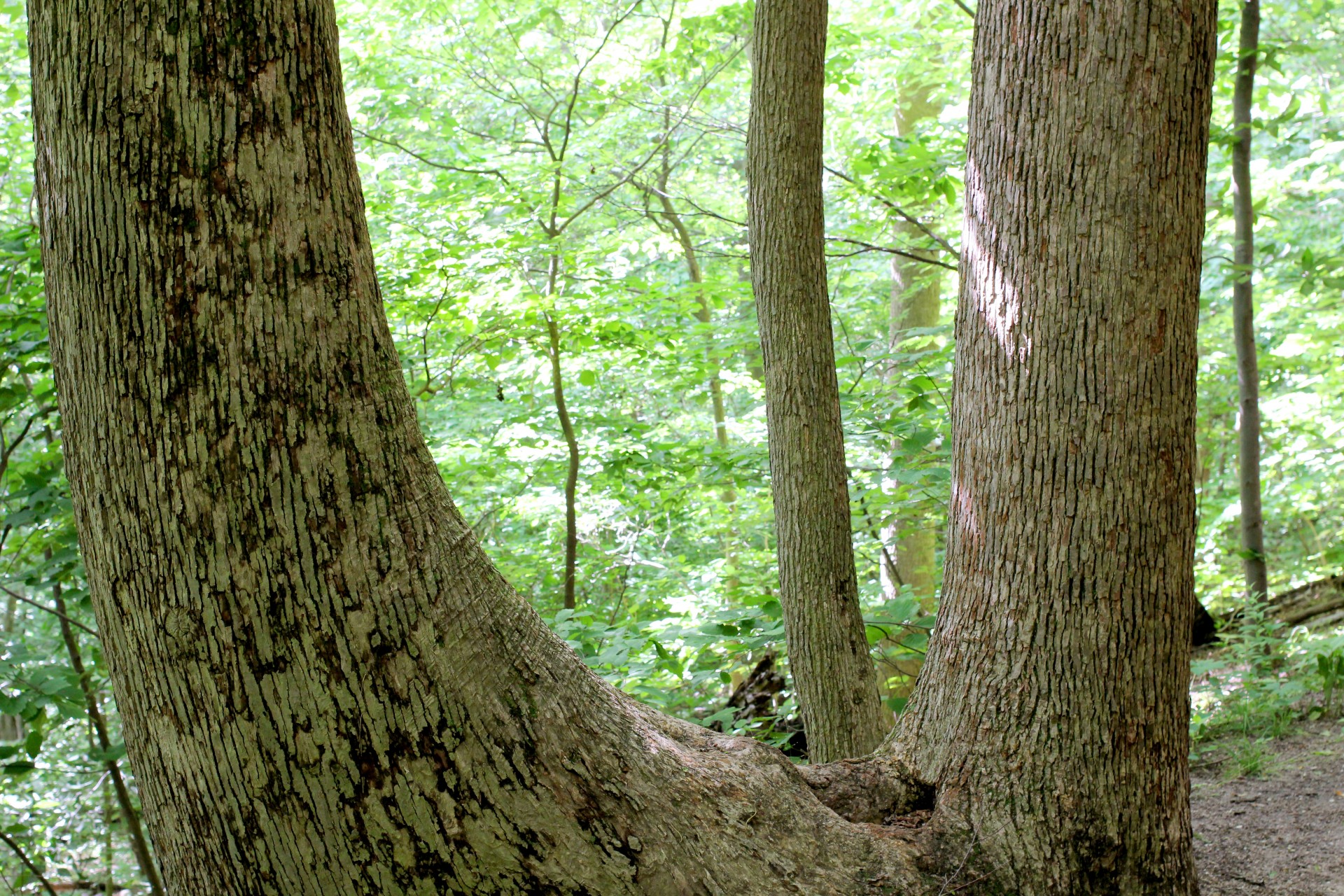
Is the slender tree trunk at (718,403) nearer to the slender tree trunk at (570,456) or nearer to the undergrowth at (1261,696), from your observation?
the slender tree trunk at (570,456)

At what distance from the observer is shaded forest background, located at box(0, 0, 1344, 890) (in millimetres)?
3674

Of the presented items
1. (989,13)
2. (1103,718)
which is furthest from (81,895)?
(989,13)

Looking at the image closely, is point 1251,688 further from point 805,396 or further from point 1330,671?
point 805,396

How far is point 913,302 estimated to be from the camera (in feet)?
25.2

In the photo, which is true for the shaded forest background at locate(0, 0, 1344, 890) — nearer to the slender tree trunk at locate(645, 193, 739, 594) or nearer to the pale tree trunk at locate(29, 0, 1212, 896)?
the slender tree trunk at locate(645, 193, 739, 594)

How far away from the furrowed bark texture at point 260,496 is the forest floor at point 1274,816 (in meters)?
2.12

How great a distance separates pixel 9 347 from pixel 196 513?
2.65m

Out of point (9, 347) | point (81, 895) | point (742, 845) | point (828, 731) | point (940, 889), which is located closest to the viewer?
point (742, 845)

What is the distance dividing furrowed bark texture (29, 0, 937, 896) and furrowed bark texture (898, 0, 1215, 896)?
97cm

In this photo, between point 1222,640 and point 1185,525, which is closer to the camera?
point 1185,525

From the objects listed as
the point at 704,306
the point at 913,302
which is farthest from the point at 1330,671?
the point at 704,306

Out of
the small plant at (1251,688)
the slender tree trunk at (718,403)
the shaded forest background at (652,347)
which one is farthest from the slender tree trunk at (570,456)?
the small plant at (1251,688)

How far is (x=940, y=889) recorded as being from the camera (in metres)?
1.70

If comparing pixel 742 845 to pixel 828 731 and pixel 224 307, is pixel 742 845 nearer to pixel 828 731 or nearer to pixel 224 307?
pixel 224 307
